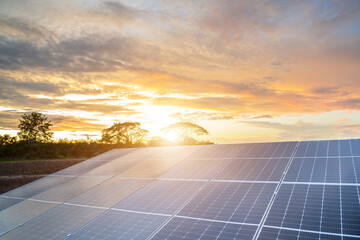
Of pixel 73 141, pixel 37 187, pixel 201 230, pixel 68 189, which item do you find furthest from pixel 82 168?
pixel 73 141

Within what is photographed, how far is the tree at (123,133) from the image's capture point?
158ft

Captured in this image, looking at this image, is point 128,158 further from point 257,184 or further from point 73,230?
point 257,184

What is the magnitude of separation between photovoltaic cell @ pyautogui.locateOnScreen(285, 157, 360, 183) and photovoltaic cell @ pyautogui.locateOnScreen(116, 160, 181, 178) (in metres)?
5.47

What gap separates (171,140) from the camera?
50.9 meters

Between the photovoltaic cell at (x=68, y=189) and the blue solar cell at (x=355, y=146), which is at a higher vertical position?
the blue solar cell at (x=355, y=146)

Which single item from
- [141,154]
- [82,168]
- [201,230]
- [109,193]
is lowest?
[201,230]

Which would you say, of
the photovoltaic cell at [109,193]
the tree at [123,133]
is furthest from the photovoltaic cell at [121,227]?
the tree at [123,133]

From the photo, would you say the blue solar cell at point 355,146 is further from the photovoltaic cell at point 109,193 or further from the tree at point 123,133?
the tree at point 123,133

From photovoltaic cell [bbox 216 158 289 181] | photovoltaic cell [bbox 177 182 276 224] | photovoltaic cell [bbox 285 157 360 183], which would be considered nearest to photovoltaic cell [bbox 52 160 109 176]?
photovoltaic cell [bbox 216 158 289 181]

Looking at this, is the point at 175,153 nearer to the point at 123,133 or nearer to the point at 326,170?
the point at 326,170

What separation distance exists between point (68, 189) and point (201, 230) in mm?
8287

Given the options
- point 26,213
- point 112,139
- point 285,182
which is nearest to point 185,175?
point 285,182

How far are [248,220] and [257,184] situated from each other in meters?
1.93

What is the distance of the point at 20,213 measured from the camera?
10.8 m
